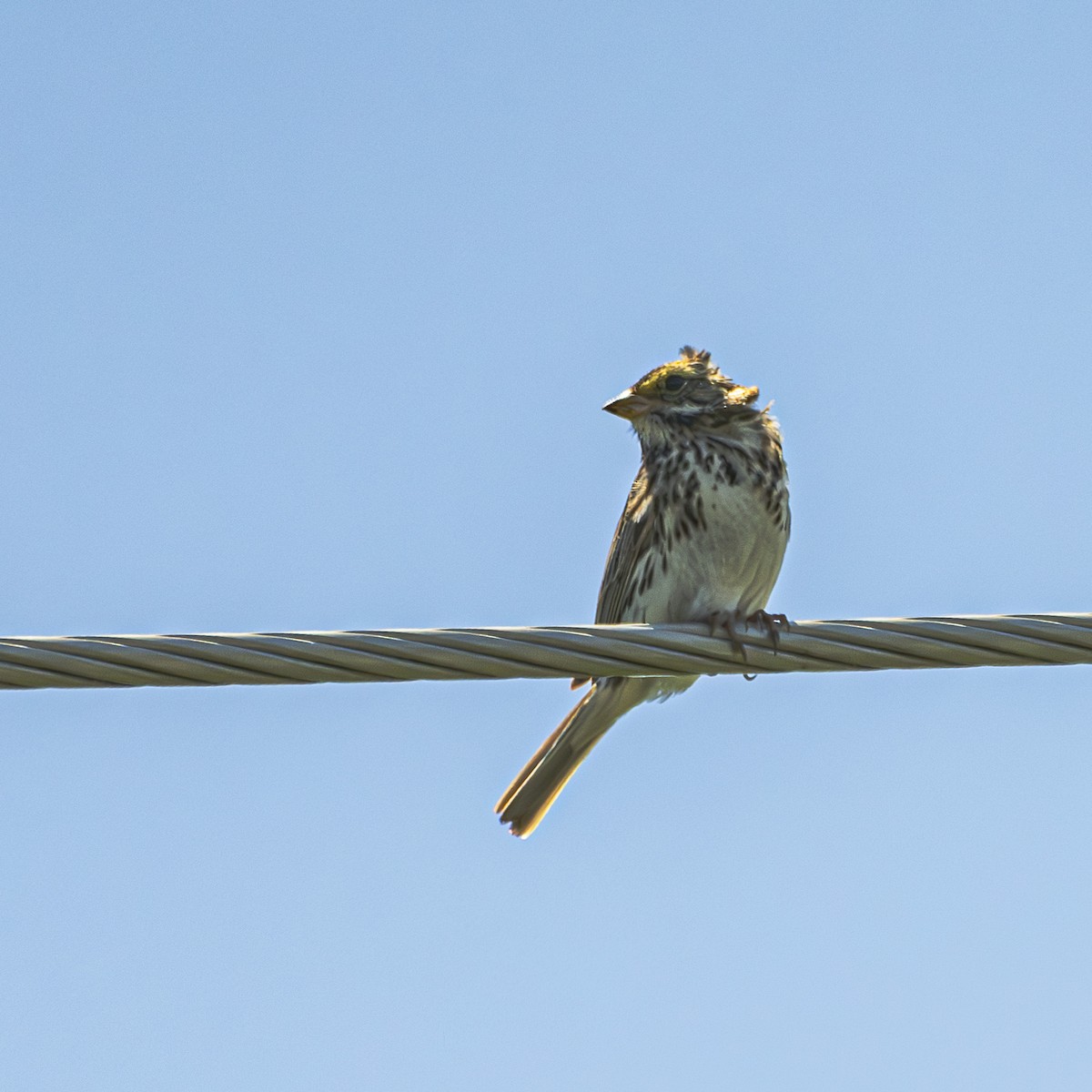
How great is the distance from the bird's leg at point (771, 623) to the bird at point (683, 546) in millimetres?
805

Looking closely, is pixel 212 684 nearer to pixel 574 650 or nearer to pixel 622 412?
pixel 574 650

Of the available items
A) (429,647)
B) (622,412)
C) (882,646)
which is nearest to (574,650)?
(429,647)

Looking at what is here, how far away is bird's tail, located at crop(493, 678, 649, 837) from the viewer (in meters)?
6.55

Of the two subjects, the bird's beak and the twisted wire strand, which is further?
the bird's beak

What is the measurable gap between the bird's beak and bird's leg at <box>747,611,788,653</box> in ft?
5.04

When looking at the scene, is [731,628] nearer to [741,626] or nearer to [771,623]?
[771,623]

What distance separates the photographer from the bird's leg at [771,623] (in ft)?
15.9

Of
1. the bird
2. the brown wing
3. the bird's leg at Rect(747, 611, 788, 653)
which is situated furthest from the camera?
the brown wing

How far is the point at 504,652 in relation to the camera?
430 cm

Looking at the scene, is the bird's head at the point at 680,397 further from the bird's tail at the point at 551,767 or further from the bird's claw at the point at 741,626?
the bird's claw at the point at 741,626

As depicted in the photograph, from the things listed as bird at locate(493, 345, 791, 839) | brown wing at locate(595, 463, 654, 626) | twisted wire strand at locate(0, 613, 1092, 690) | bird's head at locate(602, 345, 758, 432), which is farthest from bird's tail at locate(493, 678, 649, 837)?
twisted wire strand at locate(0, 613, 1092, 690)

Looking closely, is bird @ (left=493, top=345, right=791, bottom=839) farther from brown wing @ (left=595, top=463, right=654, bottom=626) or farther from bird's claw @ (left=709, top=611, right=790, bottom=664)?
bird's claw @ (left=709, top=611, right=790, bottom=664)

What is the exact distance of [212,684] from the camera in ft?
13.9

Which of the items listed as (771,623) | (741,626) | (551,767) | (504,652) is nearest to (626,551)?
(551,767)
